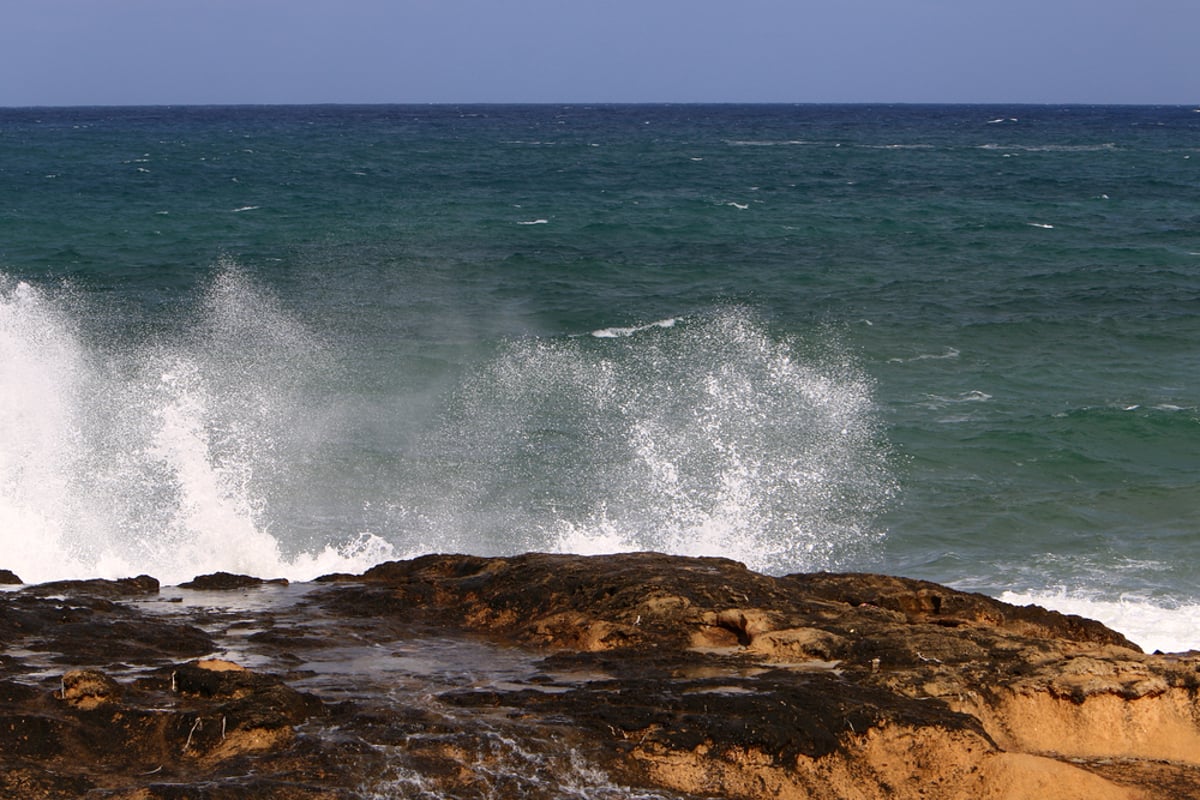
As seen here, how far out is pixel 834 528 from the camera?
1567 cm

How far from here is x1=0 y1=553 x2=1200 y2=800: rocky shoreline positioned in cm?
664

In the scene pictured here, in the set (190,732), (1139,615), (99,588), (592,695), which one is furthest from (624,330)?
(190,732)

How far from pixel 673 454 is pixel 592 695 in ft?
33.9

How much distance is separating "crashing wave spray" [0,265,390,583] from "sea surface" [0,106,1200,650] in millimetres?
53

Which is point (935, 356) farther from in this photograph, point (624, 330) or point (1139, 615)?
point (1139, 615)

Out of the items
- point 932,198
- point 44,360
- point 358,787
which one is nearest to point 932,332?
point 44,360

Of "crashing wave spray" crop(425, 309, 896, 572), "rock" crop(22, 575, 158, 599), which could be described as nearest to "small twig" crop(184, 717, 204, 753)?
"rock" crop(22, 575, 158, 599)

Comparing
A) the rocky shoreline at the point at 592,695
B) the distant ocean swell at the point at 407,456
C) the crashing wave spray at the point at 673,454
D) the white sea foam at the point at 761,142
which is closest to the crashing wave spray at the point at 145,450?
the distant ocean swell at the point at 407,456

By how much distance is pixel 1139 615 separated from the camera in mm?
12570

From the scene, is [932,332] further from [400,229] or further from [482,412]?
[400,229]

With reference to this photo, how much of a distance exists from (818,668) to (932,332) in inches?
697

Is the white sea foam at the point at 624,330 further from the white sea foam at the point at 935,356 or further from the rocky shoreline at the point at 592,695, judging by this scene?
the rocky shoreline at the point at 592,695

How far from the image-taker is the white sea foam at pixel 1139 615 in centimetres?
1179

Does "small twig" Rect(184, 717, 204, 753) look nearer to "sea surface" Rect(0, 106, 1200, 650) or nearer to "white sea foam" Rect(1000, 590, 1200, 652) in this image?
"sea surface" Rect(0, 106, 1200, 650)
